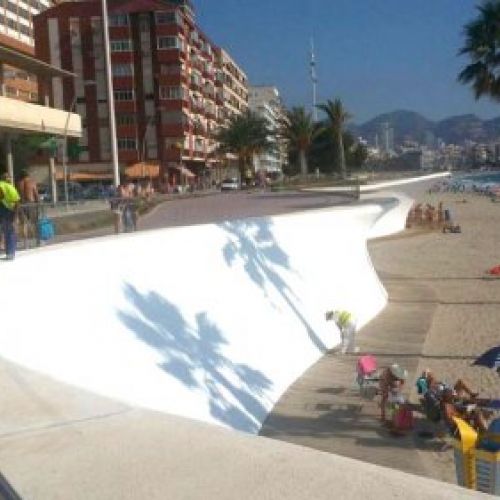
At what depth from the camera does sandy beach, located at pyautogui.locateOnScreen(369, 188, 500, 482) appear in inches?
469

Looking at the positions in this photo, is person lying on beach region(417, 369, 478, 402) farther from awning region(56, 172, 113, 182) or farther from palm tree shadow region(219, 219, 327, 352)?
awning region(56, 172, 113, 182)

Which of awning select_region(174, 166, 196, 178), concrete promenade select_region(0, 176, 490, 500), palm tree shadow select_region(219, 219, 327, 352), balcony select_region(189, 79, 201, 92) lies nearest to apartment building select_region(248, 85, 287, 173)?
balcony select_region(189, 79, 201, 92)

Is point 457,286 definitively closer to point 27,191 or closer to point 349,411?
point 349,411

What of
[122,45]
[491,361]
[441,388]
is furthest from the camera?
[122,45]

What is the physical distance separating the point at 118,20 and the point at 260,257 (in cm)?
6642

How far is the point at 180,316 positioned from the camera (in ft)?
34.7

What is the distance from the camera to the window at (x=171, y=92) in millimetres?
76312

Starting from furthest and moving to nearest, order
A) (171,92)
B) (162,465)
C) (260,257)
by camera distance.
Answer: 1. (171,92)
2. (260,257)
3. (162,465)

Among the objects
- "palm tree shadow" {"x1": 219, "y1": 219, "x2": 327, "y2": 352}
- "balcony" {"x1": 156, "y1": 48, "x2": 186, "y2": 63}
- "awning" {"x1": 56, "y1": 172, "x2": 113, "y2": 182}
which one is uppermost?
"balcony" {"x1": 156, "y1": 48, "x2": 186, "y2": 63}

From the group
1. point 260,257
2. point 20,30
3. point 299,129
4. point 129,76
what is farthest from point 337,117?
point 260,257

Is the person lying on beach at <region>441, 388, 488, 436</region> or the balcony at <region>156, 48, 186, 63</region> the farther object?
the balcony at <region>156, 48, 186, 63</region>

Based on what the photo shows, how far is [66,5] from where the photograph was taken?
77.6 meters

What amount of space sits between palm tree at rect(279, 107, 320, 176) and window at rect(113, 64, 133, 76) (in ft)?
57.1

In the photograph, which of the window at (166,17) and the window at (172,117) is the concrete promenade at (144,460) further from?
the window at (166,17)
